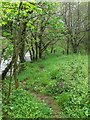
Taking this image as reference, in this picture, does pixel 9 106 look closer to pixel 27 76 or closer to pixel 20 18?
pixel 20 18

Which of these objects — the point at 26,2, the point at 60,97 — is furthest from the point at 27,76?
the point at 26,2

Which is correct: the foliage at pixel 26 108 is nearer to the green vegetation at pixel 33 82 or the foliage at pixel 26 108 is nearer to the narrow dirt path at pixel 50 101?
the green vegetation at pixel 33 82

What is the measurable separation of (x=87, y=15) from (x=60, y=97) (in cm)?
980

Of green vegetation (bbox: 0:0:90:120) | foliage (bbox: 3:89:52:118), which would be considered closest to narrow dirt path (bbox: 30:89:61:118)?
green vegetation (bbox: 0:0:90:120)

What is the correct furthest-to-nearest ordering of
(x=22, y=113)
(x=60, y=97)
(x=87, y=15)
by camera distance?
(x=87, y=15), (x=60, y=97), (x=22, y=113)

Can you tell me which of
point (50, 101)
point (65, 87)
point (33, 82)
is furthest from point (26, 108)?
point (33, 82)

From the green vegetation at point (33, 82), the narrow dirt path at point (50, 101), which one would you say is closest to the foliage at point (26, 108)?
the green vegetation at point (33, 82)

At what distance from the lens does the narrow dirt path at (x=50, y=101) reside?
18.1 feet

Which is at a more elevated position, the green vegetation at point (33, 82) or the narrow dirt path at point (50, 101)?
the green vegetation at point (33, 82)

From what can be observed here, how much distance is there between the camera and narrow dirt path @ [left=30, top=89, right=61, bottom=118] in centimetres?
553

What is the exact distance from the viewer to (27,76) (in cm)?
885

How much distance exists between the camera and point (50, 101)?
20.6 feet

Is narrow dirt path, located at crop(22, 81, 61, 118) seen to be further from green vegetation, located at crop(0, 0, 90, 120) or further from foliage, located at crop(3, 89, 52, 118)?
foliage, located at crop(3, 89, 52, 118)

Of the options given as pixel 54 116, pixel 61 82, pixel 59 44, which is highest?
pixel 59 44
